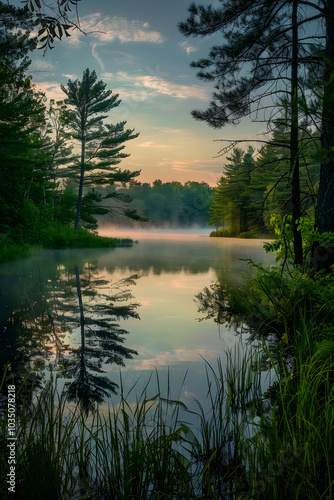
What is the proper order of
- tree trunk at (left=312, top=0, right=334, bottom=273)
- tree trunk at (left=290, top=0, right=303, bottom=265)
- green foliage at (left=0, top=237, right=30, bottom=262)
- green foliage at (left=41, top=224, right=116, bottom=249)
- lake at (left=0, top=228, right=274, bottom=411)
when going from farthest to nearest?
green foliage at (left=41, top=224, right=116, bottom=249) → green foliage at (left=0, top=237, right=30, bottom=262) → tree trunk at (left=290, top=0, right=303, bottom=265) → tree trunk at (left=312, top=0, right=334, bottom=273) → lake at (left=0, top=228, right=274, bottom=411)

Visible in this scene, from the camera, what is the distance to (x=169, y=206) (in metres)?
107

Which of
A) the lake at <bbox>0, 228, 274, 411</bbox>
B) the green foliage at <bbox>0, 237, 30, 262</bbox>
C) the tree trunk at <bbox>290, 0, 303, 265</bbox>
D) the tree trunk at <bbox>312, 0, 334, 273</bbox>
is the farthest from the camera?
the green foliage at <bbox>0, 237, 30, 262</bbox>

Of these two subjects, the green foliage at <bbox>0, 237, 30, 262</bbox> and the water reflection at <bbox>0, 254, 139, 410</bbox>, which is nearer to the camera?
the water reflection at <bbox>0, 254, 139, 410</bbox>

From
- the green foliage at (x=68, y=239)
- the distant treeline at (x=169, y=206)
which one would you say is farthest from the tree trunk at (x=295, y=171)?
the distant treeline at (x=169, y=206)

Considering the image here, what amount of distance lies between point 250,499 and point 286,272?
180 inches

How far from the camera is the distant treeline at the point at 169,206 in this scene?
102812 mm

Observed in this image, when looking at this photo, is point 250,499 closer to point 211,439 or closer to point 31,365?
point 211,439

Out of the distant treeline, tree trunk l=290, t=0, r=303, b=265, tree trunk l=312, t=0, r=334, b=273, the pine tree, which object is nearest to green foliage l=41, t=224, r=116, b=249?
the pine tree

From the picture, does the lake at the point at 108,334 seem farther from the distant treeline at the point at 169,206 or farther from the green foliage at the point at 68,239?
the distant treeline at the point at 169,206

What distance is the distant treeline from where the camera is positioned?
337ft

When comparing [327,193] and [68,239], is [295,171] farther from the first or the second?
[68,239]

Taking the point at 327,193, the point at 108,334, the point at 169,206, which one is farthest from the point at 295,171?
the point at 169,206

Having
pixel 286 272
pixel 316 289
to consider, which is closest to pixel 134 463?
pixel 316 289

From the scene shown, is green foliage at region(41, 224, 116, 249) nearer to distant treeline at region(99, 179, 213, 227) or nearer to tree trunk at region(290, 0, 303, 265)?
tree trunk at region(290, 0, 303, 265)
